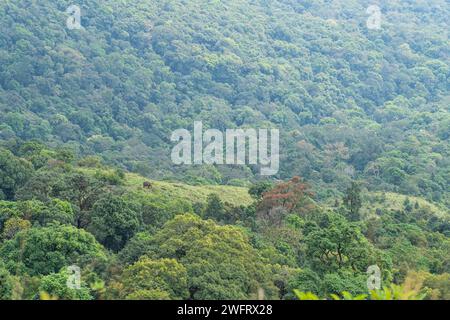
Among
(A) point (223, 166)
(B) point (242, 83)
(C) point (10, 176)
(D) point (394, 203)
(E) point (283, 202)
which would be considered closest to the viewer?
(E) point (283, 202)

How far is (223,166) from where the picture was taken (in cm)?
8044

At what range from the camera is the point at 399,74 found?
431ft

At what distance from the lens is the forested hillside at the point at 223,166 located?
26.2m

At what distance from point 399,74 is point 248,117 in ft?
122

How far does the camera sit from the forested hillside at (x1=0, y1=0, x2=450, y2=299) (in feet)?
85.9

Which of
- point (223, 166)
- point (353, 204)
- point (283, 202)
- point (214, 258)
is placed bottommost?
point (214, 258)

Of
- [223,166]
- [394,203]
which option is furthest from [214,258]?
[223,166]

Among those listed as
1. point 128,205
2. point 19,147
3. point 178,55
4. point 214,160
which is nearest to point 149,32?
point 178,55

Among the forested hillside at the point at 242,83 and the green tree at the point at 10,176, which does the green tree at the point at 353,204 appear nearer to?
the green tree at the point at 10,176

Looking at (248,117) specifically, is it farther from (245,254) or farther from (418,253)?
(245,254)

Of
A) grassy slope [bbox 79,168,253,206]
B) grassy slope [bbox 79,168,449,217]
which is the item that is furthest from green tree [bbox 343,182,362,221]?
grassy slope [bbox 79,168,253,206]

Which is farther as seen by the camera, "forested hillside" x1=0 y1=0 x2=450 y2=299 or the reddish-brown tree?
the reddish-brown tree

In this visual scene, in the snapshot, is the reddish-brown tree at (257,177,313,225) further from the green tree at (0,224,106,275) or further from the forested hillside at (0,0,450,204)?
the forested hillside at (0,0,450,204)

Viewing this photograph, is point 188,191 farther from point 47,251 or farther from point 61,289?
point 61,289
